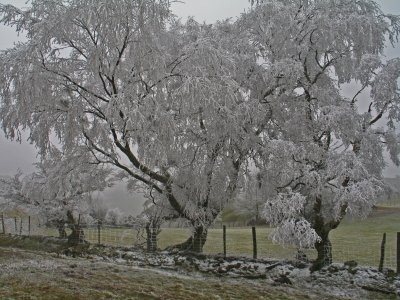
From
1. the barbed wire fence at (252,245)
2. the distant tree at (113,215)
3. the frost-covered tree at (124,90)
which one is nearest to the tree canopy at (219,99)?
the frost-covered tree at (124,90)

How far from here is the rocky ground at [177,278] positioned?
281 inches

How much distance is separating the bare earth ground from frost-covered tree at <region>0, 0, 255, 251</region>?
292 cm

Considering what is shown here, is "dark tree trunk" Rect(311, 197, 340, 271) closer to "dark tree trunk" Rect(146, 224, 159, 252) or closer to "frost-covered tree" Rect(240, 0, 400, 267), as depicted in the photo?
"frost-covered tree" Rect(240, 0, 400, 267)

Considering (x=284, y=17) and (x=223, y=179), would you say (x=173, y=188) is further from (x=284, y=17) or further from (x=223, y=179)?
(x=284, y=17)

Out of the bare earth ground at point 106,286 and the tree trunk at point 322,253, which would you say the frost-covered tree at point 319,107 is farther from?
the bare earth ground at point 106,286

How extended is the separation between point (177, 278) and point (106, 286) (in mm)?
2555

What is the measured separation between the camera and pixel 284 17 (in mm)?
12492

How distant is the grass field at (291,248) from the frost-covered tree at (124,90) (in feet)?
12.2

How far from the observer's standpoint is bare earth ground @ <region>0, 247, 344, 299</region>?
6688 millimetres

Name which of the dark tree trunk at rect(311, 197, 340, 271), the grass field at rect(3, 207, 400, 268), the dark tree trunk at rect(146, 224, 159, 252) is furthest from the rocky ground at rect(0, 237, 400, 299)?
the dark tree trunk at rect(146, 224, 159, 252)

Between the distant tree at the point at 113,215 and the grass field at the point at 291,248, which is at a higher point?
the distant tree at the point at 113,215

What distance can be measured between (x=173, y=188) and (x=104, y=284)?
5397 millimetres

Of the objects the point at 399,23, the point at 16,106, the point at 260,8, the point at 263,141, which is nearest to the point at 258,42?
the point at 260,8

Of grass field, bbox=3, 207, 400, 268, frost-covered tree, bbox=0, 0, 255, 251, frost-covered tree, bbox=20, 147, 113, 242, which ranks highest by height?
frost-covered tree, bbox=0, 0, 255, 251
